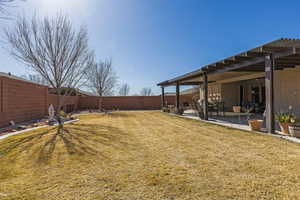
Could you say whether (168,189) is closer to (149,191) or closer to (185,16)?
(149,191)

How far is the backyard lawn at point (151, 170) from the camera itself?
2254mm

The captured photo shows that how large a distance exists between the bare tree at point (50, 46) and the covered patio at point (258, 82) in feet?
22.1

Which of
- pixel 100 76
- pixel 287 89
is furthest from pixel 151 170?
pixel 100 76

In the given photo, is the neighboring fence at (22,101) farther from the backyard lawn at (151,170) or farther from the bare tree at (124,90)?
the bare tree at (124,90)

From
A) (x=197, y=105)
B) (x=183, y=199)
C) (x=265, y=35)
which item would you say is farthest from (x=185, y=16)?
(x=183, y=199)

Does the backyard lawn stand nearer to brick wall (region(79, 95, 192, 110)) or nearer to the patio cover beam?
the patio cover beam

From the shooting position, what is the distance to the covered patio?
564 cm

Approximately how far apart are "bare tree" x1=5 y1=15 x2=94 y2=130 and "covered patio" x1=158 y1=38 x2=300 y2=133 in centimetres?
674

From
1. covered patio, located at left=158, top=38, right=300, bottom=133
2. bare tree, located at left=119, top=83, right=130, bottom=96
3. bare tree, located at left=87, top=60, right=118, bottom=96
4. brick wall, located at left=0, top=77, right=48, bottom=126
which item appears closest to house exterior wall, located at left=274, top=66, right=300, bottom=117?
covered patio, located at left=158, top=38, right=300, bottom=133

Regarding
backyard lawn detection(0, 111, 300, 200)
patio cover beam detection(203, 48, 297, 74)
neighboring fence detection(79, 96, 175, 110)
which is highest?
patio cover beam detection(203, 48, 297, 74)

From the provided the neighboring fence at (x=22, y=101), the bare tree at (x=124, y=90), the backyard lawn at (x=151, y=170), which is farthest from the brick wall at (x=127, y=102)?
the bare tree at (x=124, y=90)

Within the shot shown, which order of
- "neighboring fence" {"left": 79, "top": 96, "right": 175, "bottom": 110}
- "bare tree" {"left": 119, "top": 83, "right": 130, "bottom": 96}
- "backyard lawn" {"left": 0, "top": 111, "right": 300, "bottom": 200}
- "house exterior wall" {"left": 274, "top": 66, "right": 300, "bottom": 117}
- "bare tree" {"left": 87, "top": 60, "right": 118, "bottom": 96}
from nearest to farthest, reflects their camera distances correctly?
"backyard lawn" {"left": 0, "top": 111, "right": 300, "bottom": 200} < "house exterior wall" {"left": 274, "top": 66, "right": 300, "bottom": 117} < "bare tree" {"left": 87, "top": 60, "right": 118, "bottom": 96} < "neighboring fence" {"left": 79, "top": 96, "right": 175, "bottom": 110} < "bare tree" {"left": 119, "top": 83, "right": 130, "bottom": 96}

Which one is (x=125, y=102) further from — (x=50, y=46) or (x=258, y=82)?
(x=258, y=82)

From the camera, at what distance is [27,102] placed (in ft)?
32.3
